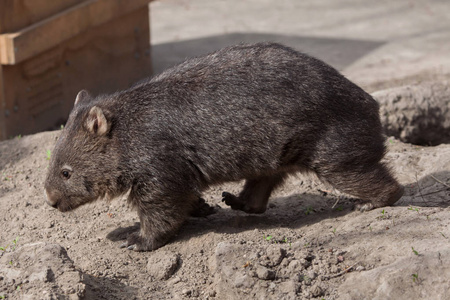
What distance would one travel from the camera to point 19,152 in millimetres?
6000

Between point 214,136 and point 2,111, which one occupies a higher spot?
point 214,136

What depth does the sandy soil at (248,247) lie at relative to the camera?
3838 millimetres

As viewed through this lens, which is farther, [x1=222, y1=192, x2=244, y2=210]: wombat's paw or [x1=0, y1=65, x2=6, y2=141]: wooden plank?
[x1=0, y1=65, x2=6, y2=141]: wooden plank

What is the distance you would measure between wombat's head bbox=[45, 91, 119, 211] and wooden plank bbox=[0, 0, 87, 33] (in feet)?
9.80

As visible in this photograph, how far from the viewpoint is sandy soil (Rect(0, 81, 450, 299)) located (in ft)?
12.6

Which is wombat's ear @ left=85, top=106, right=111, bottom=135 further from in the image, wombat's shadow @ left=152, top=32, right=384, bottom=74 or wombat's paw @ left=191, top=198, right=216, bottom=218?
wombat's shadow @ left=152, top=32, right=384, bottom=74

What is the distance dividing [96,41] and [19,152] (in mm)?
2953

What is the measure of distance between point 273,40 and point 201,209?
5770 millimetres

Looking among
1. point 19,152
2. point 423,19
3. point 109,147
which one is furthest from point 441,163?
point 423,19

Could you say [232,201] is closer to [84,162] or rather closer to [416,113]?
[84,162]

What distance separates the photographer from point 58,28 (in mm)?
7750

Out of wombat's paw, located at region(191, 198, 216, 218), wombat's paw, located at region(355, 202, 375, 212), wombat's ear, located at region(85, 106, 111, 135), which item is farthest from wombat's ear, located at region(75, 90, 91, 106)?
wombat's paw, located at region(355, 202, 375, 212)

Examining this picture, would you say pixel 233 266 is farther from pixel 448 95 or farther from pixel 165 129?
pixel 448 95

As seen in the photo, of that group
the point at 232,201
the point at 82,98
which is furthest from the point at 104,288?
the point at 82,98
